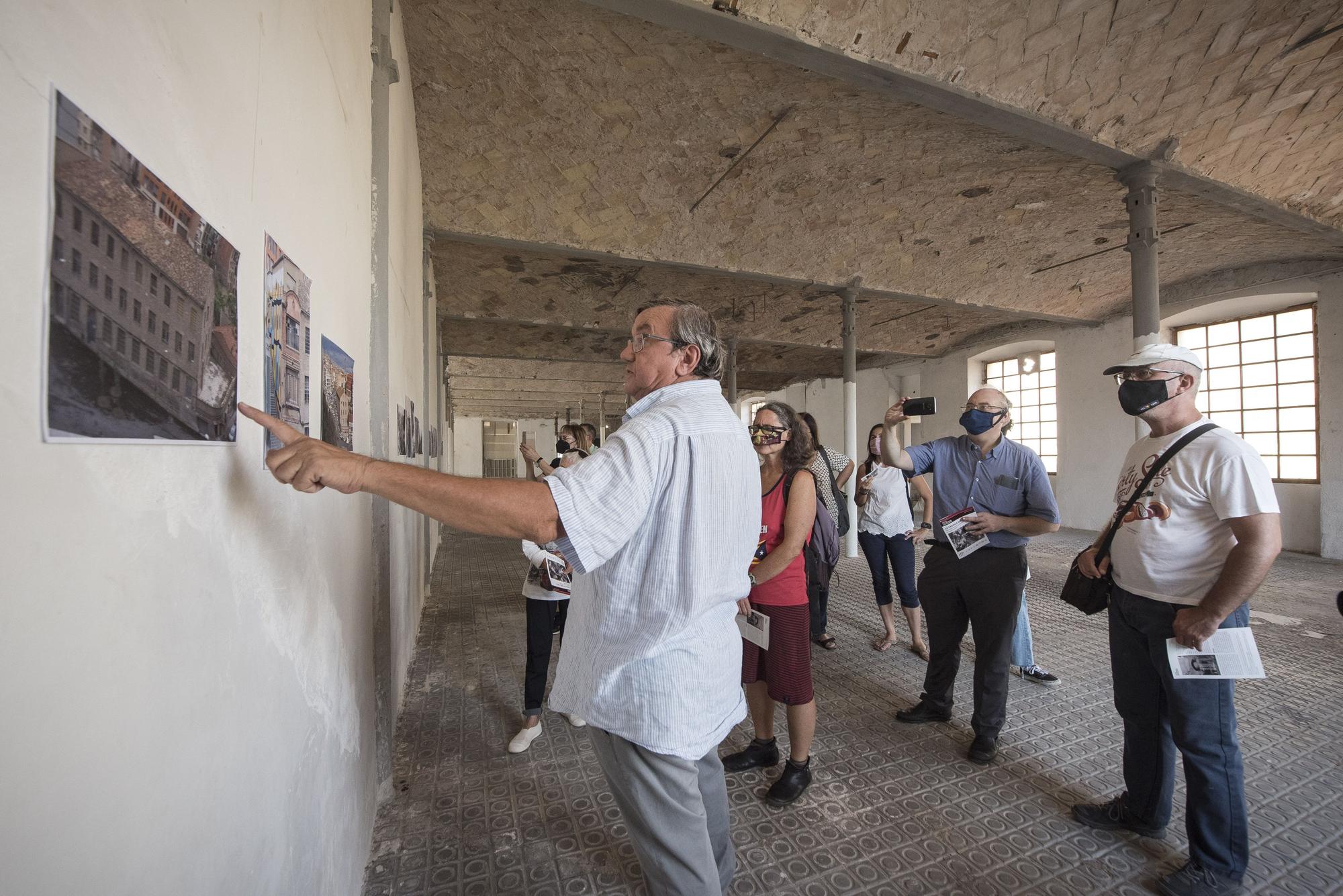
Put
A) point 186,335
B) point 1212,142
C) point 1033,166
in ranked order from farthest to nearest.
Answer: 1. point 1033,166
2. point 1212,142
3. point 186,335

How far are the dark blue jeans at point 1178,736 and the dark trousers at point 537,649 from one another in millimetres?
2625

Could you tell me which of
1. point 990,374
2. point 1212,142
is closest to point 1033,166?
point 1212,142

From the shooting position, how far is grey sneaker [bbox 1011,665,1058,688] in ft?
13.4

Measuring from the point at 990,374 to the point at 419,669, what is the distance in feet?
45.7

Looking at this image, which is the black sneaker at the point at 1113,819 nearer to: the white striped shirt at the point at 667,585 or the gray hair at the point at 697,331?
the white striped shirt at the point at 667,585

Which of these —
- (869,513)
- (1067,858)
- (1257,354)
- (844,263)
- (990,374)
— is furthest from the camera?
(990,374)

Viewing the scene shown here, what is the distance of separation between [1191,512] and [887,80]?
3.33 metres

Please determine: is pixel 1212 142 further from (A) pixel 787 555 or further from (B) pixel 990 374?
(B) pixel 990 374

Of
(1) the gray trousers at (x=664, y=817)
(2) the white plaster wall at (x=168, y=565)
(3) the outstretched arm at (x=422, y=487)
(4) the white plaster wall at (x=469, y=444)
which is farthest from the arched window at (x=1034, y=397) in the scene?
(4) the white plaster wall at (x=469, y=444)

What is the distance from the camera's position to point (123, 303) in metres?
0.69

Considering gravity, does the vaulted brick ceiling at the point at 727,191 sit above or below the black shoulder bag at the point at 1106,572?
above

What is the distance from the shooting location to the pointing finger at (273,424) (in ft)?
3.19

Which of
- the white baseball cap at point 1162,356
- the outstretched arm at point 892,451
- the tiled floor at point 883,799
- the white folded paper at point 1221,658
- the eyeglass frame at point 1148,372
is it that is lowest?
the tiled floor at point 883,799

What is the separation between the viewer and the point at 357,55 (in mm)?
2406
